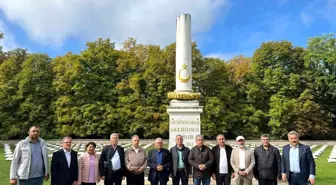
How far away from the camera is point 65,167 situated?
17.2 feet

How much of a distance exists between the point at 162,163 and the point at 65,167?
1.83 m

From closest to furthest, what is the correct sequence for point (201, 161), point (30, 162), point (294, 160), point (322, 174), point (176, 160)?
point (30, 162), point (294, 160), point (201, 161), point (176, 160), point (322, 174)

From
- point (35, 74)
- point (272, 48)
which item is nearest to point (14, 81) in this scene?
point (35, 74)

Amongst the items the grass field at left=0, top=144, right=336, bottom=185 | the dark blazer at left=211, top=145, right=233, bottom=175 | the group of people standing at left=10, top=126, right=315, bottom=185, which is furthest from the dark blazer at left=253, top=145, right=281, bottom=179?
the grass field at left=0, top=144, right=336, bottom=185

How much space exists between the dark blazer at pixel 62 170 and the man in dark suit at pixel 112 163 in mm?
479

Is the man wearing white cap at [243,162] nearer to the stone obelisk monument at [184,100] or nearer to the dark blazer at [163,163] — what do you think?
the dark blazer at [163,163]

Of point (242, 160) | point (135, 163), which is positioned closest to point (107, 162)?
point (135, 163)

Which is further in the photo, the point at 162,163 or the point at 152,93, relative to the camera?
the point at 152,93

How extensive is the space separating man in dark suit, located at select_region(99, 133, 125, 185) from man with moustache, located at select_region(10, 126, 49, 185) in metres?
0.99

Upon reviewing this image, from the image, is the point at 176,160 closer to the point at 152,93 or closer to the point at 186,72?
the point at 186,72

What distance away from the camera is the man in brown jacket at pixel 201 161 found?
5961mm

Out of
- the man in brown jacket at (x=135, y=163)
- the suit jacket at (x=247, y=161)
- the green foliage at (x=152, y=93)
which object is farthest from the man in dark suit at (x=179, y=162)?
the green foliage at (x=152, y=93)

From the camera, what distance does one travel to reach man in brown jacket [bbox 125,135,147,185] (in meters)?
5.86

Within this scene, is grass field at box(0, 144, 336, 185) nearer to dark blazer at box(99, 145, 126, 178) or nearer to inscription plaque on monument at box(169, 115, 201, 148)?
dark blazer at box(99, 145, 126, 178)
